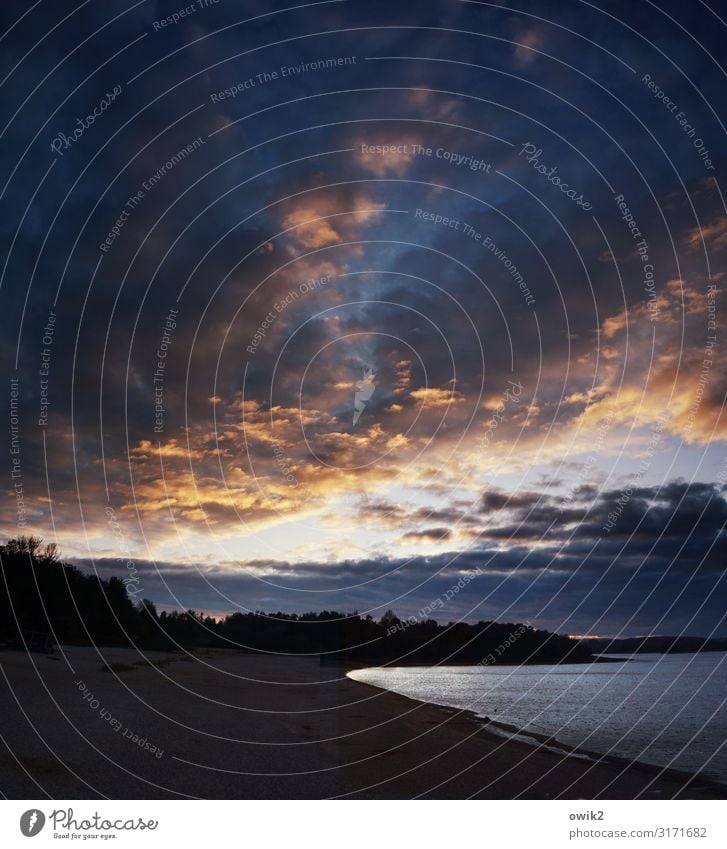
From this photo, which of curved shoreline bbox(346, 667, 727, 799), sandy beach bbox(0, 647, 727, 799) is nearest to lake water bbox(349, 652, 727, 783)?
curved shoreline bbox(346, 667, 727, 799)

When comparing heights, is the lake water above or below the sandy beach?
below

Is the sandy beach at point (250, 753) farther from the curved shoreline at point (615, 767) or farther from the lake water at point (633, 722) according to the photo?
the lake water at point (633, 722)

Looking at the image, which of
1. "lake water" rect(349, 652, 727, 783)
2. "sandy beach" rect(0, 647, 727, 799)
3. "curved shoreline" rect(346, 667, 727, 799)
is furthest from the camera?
"lake water" rect(349, 652, 727, 783)

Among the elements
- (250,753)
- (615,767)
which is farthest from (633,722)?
(250,753)

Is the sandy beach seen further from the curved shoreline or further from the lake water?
the lake water

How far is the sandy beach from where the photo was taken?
632 inches

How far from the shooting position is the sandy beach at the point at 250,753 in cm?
1606

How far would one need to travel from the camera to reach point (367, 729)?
29.4m

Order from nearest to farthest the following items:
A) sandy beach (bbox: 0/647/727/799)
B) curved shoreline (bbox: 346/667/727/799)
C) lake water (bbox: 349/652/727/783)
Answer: sandy beach (bbox: 0/647/727/799), curved shoreline (bbox: 346/667/727/799), lake water (bbox: 349/652/727/783)

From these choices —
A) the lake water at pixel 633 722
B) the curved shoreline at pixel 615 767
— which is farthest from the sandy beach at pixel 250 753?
the lake water at pixel 633 722
